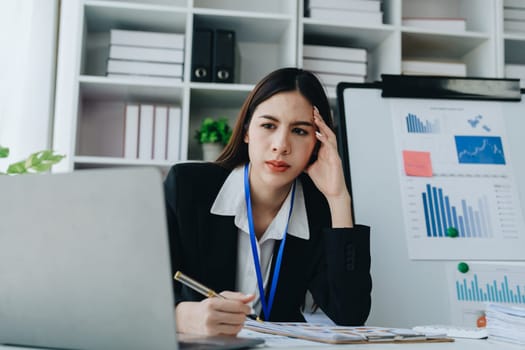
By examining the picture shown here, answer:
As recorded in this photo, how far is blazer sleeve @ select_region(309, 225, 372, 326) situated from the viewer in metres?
1.46

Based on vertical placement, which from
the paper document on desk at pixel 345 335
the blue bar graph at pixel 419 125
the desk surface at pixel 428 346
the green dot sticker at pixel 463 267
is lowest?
the desk surface at pixel 428 346

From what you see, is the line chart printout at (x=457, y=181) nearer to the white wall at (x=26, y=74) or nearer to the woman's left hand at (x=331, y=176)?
the woman's left hand at (x=331, y=176)

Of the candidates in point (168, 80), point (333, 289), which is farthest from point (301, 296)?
point (168, 80)

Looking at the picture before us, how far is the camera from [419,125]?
1874mm

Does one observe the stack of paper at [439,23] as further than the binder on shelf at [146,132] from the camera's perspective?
Yes

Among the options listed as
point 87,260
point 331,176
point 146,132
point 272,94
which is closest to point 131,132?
point 146,132

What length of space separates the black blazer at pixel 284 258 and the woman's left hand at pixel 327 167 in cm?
14

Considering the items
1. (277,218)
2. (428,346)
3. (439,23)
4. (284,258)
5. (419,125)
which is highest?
(439,23)

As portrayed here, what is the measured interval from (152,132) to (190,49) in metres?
0.41

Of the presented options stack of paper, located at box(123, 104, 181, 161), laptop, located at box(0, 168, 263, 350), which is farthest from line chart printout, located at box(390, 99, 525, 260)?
laptop, located at box(0, 168, 263, 350)

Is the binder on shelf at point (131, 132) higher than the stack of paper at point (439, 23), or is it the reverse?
the stack of paper at point (439, 23)

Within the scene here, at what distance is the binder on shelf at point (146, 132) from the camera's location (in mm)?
2330

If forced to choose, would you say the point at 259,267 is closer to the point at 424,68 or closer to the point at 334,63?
the point at 334,63

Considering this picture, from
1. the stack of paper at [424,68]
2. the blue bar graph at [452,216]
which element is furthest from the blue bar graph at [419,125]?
the stack of paper at [424,68]
